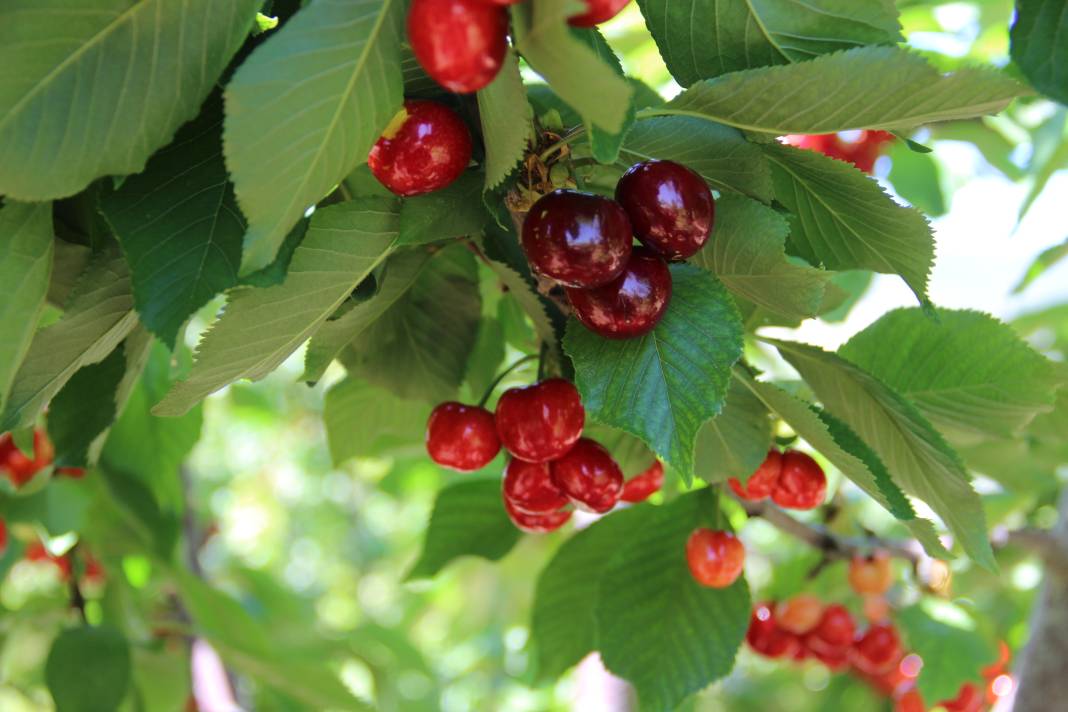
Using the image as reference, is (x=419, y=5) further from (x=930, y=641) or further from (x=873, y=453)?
(x=930, y=641)

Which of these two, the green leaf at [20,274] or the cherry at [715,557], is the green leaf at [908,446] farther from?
the green leaf at [20,274]

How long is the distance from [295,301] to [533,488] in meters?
0.34

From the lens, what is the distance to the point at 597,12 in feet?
1.98

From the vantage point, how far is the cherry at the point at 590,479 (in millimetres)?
932

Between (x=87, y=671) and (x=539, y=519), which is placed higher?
(x=539, y=519)

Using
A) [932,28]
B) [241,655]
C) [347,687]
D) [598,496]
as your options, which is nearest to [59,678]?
[241,655]

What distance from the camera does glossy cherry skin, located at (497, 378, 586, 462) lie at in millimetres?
906

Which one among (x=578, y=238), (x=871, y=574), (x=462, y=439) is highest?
(x=578, y=238)

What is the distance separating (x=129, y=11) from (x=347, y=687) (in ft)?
4.02

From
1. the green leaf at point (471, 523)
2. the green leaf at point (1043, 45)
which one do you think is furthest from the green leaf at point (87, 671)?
the green leaf at point (1043, 45)

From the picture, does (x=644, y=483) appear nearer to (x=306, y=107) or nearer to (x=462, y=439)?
(x=462, y=439)

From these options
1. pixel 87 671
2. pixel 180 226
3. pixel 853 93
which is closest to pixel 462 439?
pixel 180 226

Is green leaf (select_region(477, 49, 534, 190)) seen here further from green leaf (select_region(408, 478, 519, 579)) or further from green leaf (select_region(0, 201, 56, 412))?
green leaf (select_region(408, 478, 519, 579))

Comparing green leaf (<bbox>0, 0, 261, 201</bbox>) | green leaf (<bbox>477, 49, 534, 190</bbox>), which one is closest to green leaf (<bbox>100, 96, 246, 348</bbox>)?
green leaf (<bbox>0, 0, 261, 201</bbox>)
